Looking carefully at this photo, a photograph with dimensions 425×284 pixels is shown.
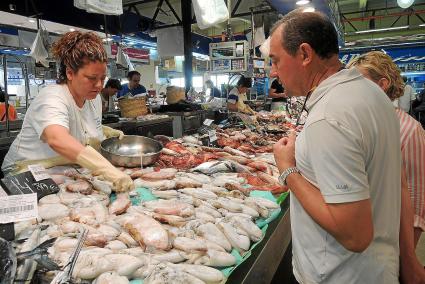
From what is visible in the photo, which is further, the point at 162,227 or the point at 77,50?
the point at 77,50

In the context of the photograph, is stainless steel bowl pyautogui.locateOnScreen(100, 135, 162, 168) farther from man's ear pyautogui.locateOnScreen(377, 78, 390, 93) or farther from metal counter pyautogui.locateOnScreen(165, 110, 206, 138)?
metal counter pyautogui.locateOnScreen(165, 110, 206, 138)

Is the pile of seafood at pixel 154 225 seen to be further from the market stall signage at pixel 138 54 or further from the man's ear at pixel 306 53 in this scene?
the market stall signage at pixel 138 54

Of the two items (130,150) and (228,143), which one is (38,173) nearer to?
(130,150)

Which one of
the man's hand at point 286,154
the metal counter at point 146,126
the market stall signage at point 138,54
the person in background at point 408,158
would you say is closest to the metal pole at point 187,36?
the metal counter at point 146,126

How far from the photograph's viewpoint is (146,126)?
17.5 ft

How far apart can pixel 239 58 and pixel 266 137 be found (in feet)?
7.94

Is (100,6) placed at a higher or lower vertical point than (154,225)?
higher

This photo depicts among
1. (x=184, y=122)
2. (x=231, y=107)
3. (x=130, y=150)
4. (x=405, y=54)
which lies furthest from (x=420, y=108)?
(x=130, y=150)

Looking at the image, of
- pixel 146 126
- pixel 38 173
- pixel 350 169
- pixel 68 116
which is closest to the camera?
pixel 350 169

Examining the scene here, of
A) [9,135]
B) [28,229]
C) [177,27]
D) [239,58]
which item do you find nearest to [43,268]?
[28,229]

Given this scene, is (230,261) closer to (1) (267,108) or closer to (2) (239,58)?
(2) (239,58)

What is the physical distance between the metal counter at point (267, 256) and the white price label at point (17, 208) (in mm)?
973

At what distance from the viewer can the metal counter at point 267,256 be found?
1.43 metres

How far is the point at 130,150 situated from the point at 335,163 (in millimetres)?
2170
